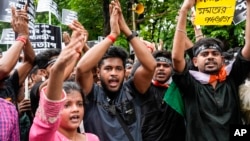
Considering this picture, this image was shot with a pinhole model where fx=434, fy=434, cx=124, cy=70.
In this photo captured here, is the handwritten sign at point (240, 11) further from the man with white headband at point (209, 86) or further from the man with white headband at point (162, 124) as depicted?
the man with white headband at point (162, 124)

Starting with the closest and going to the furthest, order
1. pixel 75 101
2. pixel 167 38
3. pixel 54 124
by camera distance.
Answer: pixel 54 124 → pixel 75 101 → pixel 167 38

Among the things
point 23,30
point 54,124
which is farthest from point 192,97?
point 54,124

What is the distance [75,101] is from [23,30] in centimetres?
111

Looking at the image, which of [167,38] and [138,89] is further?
[167,38]

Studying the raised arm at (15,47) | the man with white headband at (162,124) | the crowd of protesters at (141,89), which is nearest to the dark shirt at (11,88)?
the crowd of protesters at (141,89)

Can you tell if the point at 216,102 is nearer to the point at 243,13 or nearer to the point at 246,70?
the point at 246,70

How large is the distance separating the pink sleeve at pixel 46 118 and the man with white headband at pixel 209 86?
178cm

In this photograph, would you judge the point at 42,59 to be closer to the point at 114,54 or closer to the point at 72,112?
the point at 114,54

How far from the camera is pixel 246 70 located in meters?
3.99

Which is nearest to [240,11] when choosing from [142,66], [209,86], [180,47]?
[209,86]

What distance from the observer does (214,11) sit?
448 centimetres

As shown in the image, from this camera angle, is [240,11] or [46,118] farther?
[240,11]

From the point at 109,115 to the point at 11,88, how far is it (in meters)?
0.99

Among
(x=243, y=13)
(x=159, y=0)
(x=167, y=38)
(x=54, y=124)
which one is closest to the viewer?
(x=54, y=124)
